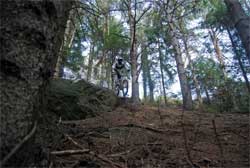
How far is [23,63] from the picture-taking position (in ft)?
5.14

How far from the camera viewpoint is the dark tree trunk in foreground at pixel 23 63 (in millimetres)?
1412

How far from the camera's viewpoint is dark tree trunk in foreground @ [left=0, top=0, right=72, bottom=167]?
1412 millimetres

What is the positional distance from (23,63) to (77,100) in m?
4.78

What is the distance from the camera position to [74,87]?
6.81 meters

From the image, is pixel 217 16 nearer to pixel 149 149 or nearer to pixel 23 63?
pixel 149 149

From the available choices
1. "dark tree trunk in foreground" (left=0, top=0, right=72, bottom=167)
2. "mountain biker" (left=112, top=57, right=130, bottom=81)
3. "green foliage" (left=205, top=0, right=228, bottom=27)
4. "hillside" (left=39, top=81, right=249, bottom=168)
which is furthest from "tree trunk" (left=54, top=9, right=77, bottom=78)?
"green foliage" (left=205, top=0, right=228, bottom=27)

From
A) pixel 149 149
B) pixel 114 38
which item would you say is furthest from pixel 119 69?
pixel 149 149

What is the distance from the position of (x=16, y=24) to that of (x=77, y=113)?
15.2ft

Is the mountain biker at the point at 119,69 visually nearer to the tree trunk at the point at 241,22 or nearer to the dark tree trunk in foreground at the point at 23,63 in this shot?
the tree trunk at the point at 241,22

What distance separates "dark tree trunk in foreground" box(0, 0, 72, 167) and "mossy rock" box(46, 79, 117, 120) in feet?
11.8

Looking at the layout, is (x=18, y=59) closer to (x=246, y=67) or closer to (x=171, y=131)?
(x=171, y=131)

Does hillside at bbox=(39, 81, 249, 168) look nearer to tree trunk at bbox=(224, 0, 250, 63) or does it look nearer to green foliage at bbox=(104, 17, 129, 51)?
tree trunk at bbox=(224, 0, 250, 63)

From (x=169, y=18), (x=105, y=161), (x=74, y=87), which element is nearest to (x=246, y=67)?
(x=169, y=18)

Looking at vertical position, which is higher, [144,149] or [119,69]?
[119,69]
